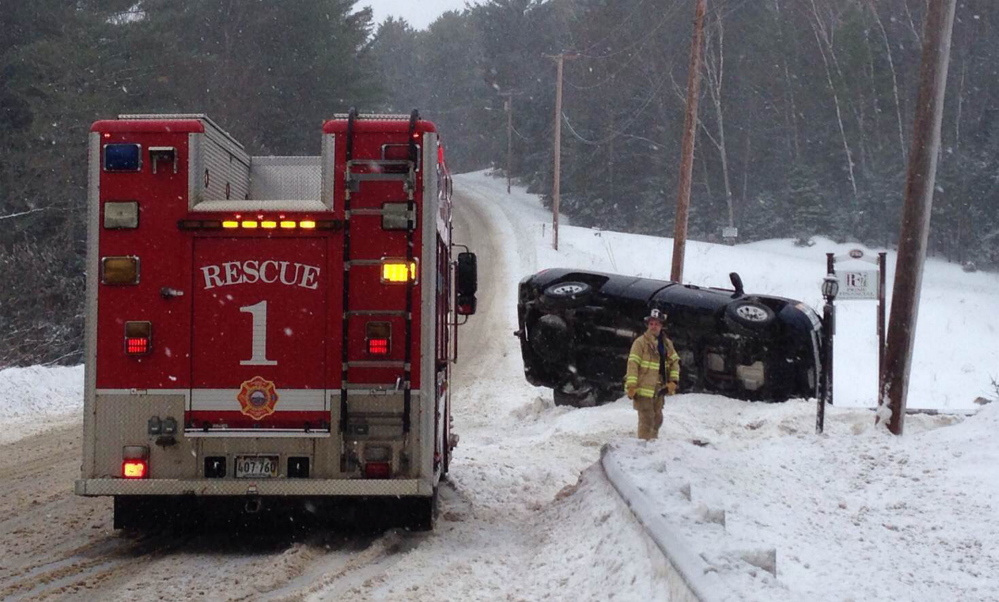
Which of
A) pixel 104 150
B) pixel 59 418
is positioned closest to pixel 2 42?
pixel 59 418

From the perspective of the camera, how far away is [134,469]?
791 centimetres

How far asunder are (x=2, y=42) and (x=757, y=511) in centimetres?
3495

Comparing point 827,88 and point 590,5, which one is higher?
point 590,5

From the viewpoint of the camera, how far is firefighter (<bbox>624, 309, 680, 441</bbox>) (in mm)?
12602

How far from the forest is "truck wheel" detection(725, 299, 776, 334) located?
15.8 meters

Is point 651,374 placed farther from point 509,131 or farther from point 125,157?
point 509,131

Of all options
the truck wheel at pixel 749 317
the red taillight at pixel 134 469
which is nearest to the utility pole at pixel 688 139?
the truck wheel at pixel 749 317

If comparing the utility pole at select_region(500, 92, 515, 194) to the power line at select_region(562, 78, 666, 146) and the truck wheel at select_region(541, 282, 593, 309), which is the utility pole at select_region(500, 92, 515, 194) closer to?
the power line at select_region(562, 78, 666, 146)

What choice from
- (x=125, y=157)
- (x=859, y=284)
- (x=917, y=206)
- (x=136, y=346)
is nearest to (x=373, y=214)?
(x=125, y=157)

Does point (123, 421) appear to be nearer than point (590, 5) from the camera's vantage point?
Yes

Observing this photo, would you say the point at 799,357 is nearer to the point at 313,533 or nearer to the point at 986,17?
the point at 313,533

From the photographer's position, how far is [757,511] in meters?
8.95

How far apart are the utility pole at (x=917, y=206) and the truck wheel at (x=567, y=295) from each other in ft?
17.9

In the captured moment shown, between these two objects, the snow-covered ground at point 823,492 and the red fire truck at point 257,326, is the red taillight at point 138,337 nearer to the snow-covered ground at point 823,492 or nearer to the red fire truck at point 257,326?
the red fire truck at point 257,326
